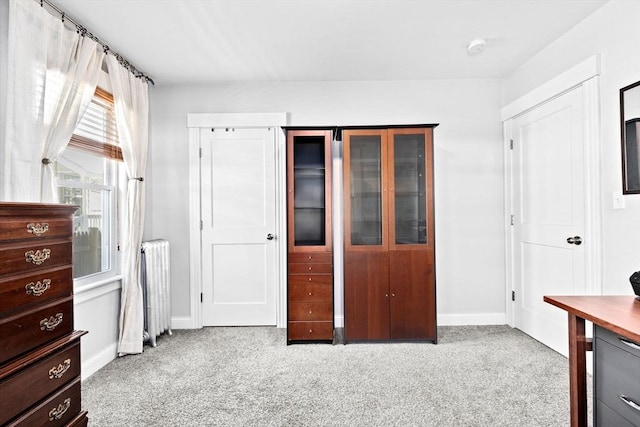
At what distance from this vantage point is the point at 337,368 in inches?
105

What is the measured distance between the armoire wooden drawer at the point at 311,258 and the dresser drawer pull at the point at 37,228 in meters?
1.92

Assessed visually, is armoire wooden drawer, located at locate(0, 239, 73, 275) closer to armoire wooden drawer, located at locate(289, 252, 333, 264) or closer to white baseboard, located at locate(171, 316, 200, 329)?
armoire wooden drawer, located at locate(289, 252, 333, 264)

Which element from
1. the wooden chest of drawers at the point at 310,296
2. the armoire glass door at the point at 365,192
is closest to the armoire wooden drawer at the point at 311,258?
the wooden chest of drawers at the point at 310,296

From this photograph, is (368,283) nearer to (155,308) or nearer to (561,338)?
(561,338)

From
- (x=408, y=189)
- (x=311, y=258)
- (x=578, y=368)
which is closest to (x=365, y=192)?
(x=408, y=189)

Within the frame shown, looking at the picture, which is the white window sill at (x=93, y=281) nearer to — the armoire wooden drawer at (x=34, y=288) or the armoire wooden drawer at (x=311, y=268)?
the armoire wooden drawer at (x=34, y=288)

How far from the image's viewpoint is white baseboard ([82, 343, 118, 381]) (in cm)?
255

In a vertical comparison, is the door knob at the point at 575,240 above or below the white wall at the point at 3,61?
below

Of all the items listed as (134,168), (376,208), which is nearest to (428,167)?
(376,208)

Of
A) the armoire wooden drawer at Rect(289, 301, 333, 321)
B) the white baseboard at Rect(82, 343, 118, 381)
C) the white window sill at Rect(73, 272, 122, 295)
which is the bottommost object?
the white baseboard at Rect(82, 343, 118, 381)

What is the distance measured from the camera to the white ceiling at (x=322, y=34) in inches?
91.1

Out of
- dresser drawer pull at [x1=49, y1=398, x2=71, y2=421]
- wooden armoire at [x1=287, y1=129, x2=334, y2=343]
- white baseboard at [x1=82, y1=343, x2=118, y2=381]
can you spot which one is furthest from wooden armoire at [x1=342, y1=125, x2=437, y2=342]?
dresser drawer pull at [x1=49, y1=398, x2=71, y2=421]

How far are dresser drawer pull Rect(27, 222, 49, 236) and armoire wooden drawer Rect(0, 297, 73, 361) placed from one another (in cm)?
32

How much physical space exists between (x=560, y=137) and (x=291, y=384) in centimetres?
290
